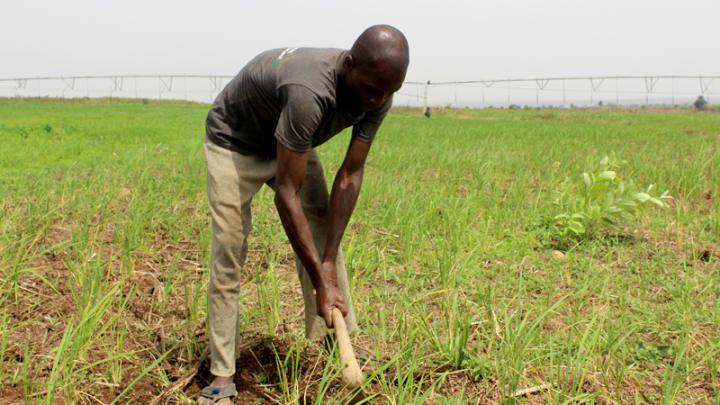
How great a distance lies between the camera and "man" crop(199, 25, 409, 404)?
1502 millimetres

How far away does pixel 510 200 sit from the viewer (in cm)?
391

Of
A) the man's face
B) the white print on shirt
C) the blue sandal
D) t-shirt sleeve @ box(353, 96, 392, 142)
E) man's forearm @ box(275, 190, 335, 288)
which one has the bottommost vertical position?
the blue sandal

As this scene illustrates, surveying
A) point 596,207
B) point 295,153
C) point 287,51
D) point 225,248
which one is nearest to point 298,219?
point 295,153

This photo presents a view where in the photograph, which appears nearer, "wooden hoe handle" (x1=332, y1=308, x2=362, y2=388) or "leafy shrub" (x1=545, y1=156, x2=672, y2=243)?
"wooden hoe handle" (x1=332, y1=308, x2=362, y2=388)

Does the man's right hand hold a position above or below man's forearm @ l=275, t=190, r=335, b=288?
A: below

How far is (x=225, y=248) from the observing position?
1747mm

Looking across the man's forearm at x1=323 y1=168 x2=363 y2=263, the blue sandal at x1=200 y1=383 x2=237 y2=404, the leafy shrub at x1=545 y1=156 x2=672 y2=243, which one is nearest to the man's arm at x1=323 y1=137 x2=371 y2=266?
the man's forearm at x1=323 y1=168 x2=363 y2=263

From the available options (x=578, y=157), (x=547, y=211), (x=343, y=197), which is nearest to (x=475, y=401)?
(x=343, y=197)

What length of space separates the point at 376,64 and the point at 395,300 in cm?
131

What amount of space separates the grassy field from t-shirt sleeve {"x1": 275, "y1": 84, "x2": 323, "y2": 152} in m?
0.66

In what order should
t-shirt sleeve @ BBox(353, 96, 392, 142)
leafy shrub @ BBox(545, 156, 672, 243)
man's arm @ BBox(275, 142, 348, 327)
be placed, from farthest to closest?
1. leafy shrub @ BBox(545, 156, 672, 243)
2. t-shirt sleeve @ BBox(353, 96, 392, 142)
3. man's arm @ BBox(275, 142, 348, 327)

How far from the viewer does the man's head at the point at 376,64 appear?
1458 millimetres

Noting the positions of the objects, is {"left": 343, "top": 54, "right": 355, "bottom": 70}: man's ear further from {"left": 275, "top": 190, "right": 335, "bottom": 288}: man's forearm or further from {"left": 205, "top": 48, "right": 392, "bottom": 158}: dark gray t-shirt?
{"left": 275, "top": 190, "right": 335, "bottom": 288}: man's forearm

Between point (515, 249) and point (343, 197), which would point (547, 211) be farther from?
point (343, 197)
